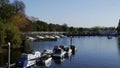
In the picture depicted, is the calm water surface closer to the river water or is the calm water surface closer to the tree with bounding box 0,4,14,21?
the river water

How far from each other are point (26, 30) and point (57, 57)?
72.3 m

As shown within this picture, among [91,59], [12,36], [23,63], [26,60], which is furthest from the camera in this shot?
[12,36]

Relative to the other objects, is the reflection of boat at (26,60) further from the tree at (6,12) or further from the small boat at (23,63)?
the tree at (6,12)

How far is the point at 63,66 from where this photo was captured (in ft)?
190

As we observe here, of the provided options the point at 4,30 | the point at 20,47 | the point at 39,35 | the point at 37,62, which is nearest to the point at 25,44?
the point at 20,47

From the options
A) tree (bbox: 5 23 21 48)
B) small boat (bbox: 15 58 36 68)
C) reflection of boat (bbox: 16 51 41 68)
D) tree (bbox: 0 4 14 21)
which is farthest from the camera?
tree (bbox: 0 4 14 21)

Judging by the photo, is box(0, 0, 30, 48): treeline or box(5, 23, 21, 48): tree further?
box(5, 23, 21, 48): tree

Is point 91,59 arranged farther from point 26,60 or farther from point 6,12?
point 6,12

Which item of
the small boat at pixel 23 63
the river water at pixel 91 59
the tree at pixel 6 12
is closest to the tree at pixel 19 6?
the tree at pixel 6 12

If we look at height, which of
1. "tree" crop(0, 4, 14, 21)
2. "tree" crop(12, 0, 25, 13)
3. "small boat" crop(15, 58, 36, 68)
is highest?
"tree" crop(12, 0, 25, 13)

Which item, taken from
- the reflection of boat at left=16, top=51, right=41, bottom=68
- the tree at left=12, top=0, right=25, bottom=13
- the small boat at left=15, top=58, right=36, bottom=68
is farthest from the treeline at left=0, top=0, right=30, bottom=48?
the small boat at left=15, top=58, right=36, bottom=68

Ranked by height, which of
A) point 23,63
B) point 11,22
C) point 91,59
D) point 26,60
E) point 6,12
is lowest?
point 91,59

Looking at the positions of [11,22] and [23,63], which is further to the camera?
[11,22]

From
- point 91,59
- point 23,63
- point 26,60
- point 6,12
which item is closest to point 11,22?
point 6,12
